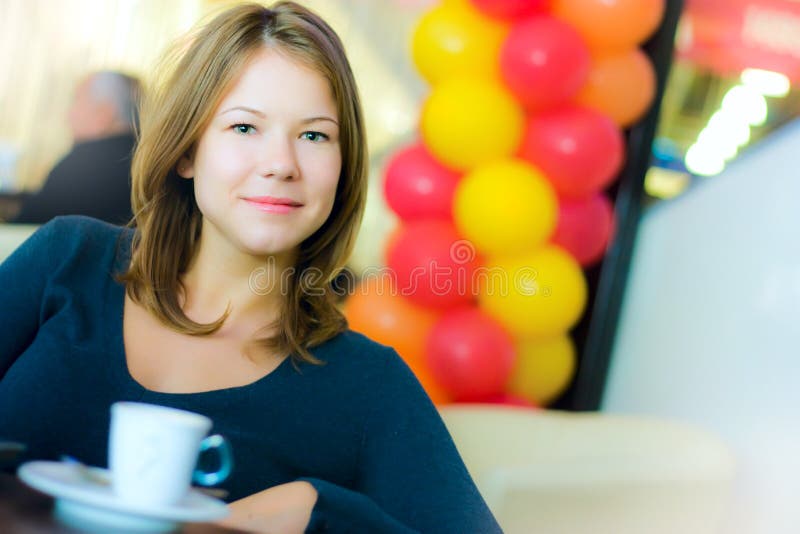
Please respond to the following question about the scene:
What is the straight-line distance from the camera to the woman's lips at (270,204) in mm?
982

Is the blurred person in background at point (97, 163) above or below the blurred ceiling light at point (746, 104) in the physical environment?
below

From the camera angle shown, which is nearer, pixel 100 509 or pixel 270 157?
pixel 100 509

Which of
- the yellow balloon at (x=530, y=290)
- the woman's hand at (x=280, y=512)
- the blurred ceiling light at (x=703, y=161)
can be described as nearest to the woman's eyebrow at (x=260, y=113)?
the woman's hand at (x=280, y=512)

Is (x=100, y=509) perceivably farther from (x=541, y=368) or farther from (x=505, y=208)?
(x=541, y=368)

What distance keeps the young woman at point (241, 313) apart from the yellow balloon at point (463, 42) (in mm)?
985

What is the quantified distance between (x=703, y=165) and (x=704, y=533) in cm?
131

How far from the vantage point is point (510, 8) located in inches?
78.7

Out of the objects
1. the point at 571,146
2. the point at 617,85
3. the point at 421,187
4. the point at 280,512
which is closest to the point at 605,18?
the point at 617,85

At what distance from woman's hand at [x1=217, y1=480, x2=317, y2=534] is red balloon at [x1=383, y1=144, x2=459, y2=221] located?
1273 mm

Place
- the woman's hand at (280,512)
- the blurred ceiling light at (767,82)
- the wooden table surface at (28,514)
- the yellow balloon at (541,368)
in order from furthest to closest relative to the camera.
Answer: the blurred ceiling light at (767,82)
the yellow balloon at (541,368)
the woman's hand at (280,512)
the wooden table surface at (28,514)

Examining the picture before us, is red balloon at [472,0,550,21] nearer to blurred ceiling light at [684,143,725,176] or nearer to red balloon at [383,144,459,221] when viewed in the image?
red balloon at [383,144,459,221]

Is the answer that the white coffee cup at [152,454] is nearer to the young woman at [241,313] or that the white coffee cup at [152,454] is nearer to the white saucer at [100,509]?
the white saucer at [100,509]

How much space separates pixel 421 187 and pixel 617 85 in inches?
20.1

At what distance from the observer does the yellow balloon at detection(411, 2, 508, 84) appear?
202 centimetres
